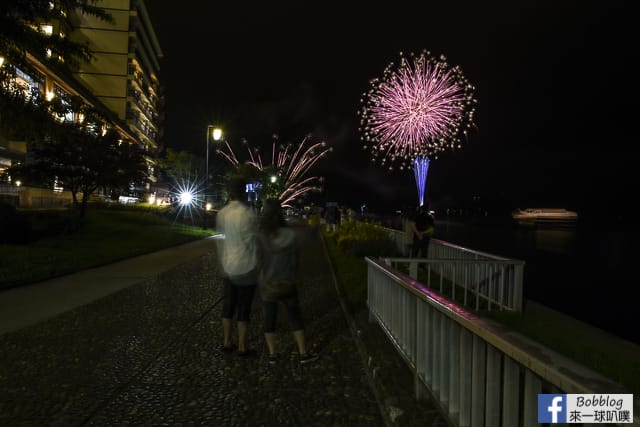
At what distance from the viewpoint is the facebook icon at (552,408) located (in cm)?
195

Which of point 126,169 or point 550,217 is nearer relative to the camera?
point 126,169

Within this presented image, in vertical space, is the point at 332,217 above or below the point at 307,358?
above

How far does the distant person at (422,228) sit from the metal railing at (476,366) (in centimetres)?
744

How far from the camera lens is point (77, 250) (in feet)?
52.3

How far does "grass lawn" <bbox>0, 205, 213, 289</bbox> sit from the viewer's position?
36.9 feet

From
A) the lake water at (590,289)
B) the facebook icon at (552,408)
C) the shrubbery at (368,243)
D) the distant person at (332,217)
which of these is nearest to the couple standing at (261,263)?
the facebook icon at (552,408)

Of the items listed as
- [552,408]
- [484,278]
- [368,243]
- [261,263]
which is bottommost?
[484,278]

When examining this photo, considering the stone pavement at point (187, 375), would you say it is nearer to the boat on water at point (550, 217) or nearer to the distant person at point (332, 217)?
the distant person at point (332, 217)

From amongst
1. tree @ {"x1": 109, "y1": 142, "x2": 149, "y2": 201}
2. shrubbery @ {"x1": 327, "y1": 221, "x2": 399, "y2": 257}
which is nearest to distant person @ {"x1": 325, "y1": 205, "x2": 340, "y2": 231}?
shrubbery @ {"x1": 327, "y1": 221, "x2": 399, "y2": 257}

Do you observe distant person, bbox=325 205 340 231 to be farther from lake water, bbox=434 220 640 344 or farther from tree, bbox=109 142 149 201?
tree, bbox=109 142 149 201

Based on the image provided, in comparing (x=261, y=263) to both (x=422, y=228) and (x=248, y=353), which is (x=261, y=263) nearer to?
(x=248, y=353)

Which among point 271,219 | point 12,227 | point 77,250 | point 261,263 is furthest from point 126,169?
point 271,219

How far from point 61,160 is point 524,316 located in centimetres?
2523

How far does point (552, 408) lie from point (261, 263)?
362cm
